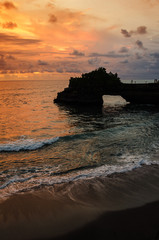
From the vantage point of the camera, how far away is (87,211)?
27.0 feet

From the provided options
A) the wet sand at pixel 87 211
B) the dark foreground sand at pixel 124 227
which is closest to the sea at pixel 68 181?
the wet sand at pixel 87 211

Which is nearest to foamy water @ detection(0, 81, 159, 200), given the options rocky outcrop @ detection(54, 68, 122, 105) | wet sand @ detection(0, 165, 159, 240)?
wet sand @ detection(0, 165, 159, 240)

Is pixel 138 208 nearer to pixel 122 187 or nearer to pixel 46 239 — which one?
pixel 122 187

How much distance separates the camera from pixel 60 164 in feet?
47.0

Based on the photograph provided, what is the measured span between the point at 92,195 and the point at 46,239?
3.48 meters

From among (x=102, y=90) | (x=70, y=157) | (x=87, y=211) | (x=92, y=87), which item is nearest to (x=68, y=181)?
(x=87, y=211)

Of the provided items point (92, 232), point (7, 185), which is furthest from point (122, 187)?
point (7, 185)

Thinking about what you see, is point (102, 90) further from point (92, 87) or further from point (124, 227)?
point (124, 227)

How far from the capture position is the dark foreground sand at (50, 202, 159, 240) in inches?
261

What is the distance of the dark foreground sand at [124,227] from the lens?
21.7 ft

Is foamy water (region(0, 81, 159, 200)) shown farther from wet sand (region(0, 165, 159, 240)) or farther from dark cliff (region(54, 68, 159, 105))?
dark cliff (region(54, 68, 159, 105))

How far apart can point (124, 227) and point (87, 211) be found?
1773 millimetres

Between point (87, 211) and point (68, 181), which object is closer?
point (87, 211)

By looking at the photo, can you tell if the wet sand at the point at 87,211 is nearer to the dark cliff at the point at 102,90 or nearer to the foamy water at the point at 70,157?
the foamy water at the point at 70,157
